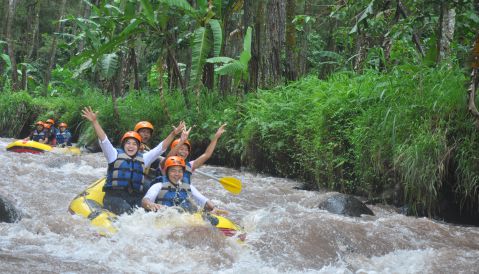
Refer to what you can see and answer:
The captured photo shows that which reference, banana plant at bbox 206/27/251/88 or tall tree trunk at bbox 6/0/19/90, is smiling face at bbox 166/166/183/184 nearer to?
banana plant at bbox 206/27/251/88

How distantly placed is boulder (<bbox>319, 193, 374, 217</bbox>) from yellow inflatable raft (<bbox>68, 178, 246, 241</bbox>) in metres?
1.43

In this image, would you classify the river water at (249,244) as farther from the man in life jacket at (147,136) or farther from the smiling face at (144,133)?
the smiling face at (144,133)

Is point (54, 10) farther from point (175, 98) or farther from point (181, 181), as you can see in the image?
point (181, 181)

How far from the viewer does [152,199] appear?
5531 millimetres

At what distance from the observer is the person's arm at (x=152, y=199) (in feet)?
17.5

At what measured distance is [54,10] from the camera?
28.5m

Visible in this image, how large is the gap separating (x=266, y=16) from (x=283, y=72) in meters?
1.24

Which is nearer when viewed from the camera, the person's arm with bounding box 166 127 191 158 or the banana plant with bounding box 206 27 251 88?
the person's arm with bounding box 166 127 191 158

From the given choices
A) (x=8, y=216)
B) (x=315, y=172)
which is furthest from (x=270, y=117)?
(x=8, y=216)

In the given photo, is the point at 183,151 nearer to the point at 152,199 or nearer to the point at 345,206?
the point at 152,199

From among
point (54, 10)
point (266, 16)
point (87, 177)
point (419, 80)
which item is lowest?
point (87, 177)

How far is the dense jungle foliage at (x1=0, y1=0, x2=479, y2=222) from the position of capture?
6066 mm

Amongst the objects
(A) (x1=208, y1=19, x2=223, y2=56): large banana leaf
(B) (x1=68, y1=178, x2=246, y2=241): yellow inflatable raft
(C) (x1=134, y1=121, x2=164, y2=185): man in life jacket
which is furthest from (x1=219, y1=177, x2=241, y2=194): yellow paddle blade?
(A) (x1=208, y1=19, x2=223, y2=56): large banana leaf

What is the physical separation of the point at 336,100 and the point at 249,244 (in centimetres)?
362
